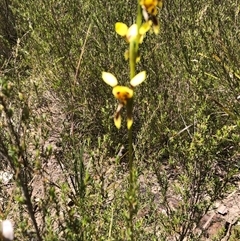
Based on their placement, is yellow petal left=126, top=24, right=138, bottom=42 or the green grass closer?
yellow petal left=126, top=24, right=138, bottom=42

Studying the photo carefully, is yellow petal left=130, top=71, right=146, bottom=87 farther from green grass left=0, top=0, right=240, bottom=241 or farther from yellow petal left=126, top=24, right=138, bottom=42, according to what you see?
green grass left=0, top=0, right=240, bottom=241

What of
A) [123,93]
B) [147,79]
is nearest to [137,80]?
[123,93]

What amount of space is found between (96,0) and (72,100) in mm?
623

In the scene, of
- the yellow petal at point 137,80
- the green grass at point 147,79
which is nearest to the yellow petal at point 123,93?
the yellow petal at point 137,80

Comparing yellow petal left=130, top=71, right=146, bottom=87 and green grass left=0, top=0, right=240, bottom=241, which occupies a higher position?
green grass left=0, top=0, right=240, bottom=241

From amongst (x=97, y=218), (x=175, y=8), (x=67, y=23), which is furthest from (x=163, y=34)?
(x=97, y=218)

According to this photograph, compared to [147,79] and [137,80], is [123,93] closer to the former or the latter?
[137,80]

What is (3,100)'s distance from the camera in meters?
1.03

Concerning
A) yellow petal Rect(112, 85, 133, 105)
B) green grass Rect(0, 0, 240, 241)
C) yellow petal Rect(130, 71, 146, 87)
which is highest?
green grass Rect(0, 0, 240, 241)

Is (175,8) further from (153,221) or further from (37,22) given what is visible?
(153,221)

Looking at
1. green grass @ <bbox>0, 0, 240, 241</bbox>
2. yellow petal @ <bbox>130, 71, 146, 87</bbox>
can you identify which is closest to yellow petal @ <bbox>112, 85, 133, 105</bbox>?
yellow petal @ <bbox>130, 71, 146, 87</bbox>

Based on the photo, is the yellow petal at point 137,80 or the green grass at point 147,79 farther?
the green grass at point 147,79

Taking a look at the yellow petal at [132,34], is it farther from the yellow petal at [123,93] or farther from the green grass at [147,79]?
the green grass at [147,79]

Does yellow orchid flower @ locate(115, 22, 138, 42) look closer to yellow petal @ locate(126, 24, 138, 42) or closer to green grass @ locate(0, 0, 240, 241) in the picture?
yellow petal @ locate(126, 24, 138, 42)
